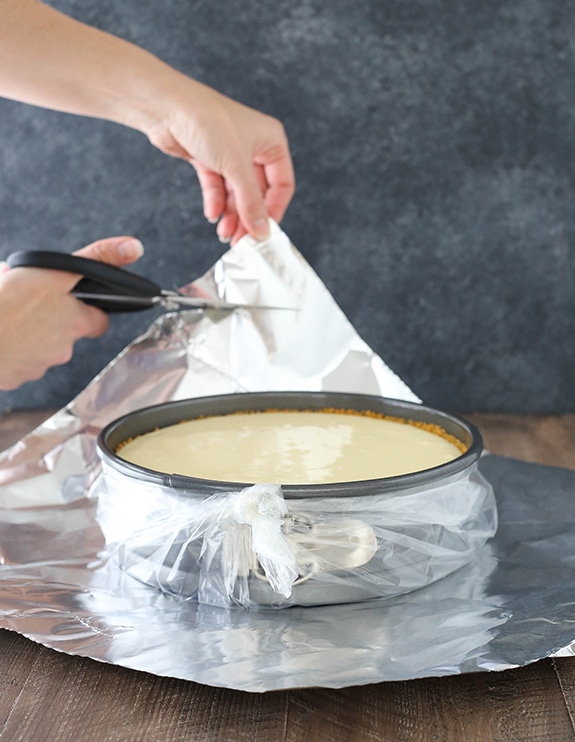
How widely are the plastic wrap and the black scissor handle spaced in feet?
1.25

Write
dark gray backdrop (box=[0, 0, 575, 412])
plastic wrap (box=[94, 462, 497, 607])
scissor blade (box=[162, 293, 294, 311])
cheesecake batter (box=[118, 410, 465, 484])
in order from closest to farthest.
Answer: plastic wrap (box=[94, 462, 497, 607]) < cheesecake batter (box=[118, 410, 465, 484]) < scissor blade (box=[162, 293, 294, 311]) < dark gray backdrop (box=[0, 0, 575, 412])

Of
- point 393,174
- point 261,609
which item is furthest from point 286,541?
point 393,174

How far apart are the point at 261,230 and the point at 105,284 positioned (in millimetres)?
263

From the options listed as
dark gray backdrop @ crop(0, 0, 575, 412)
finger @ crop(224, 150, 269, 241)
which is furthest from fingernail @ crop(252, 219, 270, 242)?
dark gray backdrop @ crop(0, 0, 575, 412)

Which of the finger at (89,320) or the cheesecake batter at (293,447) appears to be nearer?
the cheesecake batter at (293,447)

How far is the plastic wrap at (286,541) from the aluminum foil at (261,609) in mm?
20

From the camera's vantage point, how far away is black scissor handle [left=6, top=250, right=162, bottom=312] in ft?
3.88

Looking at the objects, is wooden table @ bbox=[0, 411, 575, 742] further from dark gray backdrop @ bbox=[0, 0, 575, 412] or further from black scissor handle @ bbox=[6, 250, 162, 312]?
dark gray backdrop @ bbox=[0, 0, 575, 412]

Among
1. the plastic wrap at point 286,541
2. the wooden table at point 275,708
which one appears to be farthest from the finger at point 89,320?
the wooden table at point 275,708

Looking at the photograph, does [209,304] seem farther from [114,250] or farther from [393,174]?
[393,174]

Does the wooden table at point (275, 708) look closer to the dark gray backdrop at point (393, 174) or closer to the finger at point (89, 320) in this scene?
the finger at point (89, 320)

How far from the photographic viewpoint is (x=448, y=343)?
1.74 meters

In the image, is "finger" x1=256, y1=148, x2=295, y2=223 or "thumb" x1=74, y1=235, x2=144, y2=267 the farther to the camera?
"finger" x1=256, y1=148, x2=295, y2=223

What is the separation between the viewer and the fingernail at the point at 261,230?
4.44ft
